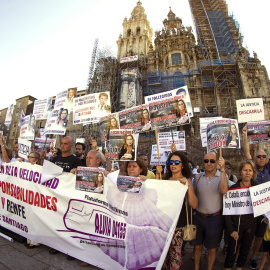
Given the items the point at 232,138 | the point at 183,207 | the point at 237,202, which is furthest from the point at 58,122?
the point at 237,202

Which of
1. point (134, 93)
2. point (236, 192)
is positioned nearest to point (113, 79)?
point (134, 93)

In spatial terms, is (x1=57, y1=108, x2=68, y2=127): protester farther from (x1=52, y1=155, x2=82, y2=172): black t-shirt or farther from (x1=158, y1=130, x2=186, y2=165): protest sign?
(x1=158, y1=130, x2=186, y2=165): protest sign

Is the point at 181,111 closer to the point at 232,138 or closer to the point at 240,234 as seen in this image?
the point at 232,138

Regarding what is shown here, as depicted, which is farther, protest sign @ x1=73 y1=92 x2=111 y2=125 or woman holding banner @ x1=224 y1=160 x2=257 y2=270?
protest sign @ x1=73 y1=92 x2=111 y2=125

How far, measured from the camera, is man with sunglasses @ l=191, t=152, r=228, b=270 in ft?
9.53

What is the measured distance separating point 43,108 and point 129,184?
7.42 m

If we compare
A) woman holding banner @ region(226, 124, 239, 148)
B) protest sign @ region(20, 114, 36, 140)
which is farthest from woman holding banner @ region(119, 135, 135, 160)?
protest sign @ region(20, 114, 36, 140)

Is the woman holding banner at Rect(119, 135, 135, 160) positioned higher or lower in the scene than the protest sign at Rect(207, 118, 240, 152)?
lower

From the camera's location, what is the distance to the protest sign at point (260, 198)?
9.57 feet

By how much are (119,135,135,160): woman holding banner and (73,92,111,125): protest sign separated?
2804mm

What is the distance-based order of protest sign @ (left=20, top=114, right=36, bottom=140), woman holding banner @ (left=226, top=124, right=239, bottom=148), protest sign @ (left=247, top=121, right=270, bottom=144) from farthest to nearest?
protest sign @ (left=20, top=114, right=36, bottom=140), protest sign @ (left=247, top=121, right=270, bottom=144), woman holding banner @ (left=226, top=124, right=239, bottom=148)

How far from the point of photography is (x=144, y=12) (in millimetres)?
38062

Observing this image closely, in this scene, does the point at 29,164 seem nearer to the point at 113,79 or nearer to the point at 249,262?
the point at 249,262

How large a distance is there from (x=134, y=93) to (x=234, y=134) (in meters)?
20.6
